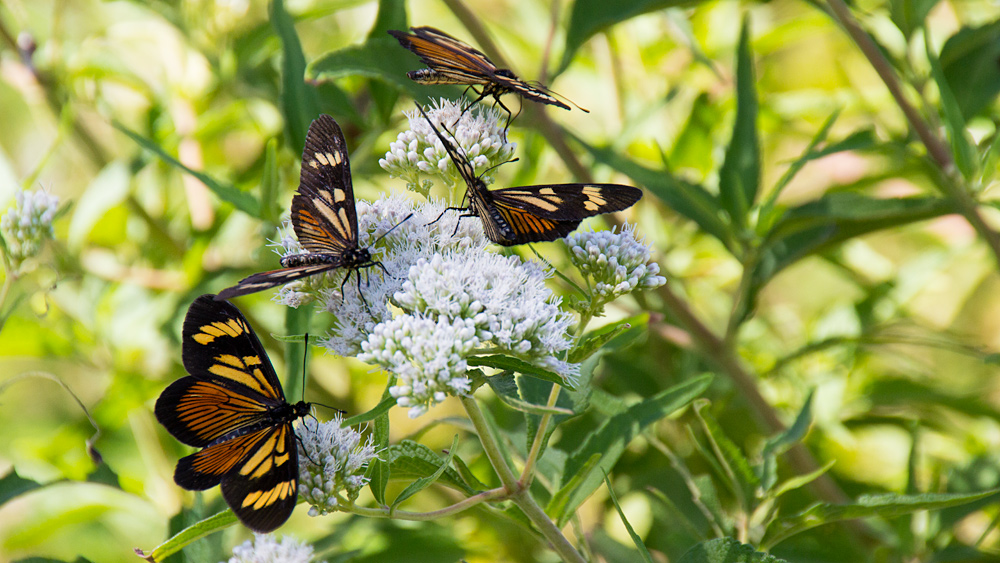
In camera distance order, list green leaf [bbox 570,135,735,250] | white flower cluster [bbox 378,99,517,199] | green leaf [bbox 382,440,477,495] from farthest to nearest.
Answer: green leaf [bbox 570,135,735,250]
white flower cluster [bbox 378,99,517,199]
green leaf [bbox 382,440,477,495]

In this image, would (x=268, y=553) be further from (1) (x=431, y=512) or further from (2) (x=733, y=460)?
(2) (x=733, y=460)

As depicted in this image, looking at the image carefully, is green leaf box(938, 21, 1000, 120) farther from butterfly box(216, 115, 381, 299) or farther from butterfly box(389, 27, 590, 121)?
butterfly box(216, 115, 381, 299)

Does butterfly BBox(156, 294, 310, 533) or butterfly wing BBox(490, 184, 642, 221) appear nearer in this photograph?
butterfly BBox(156, 294, 310, 533)

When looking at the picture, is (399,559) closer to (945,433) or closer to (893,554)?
(893,554)

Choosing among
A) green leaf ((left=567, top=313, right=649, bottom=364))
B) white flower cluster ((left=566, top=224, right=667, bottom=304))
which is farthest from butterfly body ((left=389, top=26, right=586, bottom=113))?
green leaf ((left=567, top=313, right=649, bottom=364))

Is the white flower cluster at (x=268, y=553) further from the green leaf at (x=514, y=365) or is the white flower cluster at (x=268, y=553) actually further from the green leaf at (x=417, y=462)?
the green leaf at (x=514, y=365)

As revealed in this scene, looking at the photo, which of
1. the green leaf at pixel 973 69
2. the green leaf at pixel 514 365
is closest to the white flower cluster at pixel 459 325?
the green leaf at pixel 514 365
